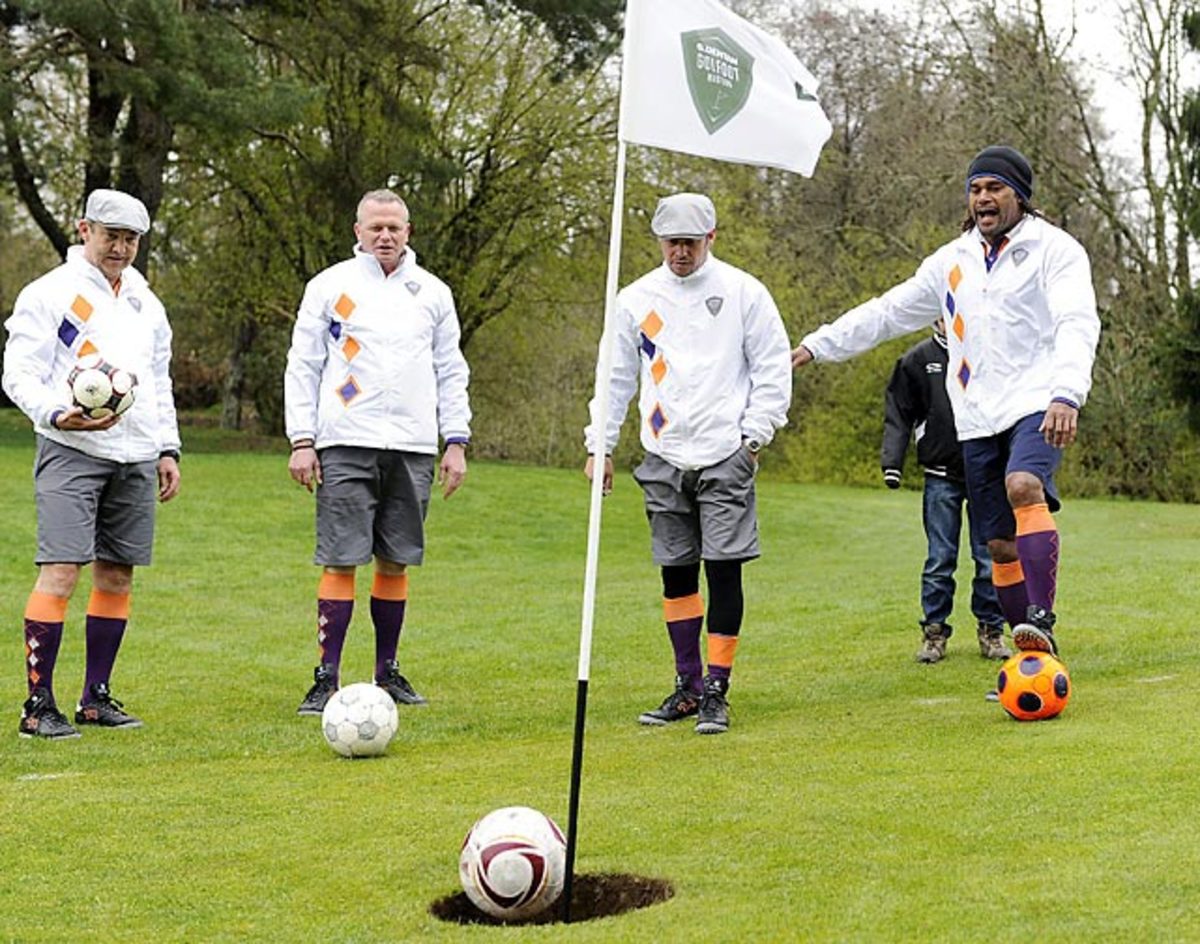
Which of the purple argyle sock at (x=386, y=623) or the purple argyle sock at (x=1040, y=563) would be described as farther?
the purple argyle sock at (x=386, y=623)

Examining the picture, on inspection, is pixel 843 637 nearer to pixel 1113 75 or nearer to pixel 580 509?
pixel 580 509

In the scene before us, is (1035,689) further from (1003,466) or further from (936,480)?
(936,480)

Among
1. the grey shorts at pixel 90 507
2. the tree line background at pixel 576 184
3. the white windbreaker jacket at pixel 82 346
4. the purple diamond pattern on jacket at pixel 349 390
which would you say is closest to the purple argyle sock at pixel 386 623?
the purple diamond pattern on jacket at pixel 349 390

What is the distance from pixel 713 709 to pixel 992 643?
265 centimetres

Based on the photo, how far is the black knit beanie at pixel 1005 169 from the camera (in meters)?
7.10

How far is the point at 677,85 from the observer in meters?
5.91

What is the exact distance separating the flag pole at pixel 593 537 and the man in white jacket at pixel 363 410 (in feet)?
6.23

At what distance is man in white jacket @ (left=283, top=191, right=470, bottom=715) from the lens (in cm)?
809

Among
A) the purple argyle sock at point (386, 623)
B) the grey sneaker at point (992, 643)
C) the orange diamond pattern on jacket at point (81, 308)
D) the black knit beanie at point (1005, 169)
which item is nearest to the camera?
the black knit beanie at point (1005, 169)

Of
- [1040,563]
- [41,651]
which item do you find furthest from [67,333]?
[1040,563]

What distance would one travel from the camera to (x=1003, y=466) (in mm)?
7367

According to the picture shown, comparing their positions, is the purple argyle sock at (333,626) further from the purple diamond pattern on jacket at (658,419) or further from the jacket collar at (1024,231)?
the jacket collar at (1024,231)

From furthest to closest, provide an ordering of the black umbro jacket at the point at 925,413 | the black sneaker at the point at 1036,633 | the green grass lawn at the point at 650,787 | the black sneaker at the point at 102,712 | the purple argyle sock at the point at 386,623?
the black umbro jacket at the point at 925,413 < the purple argyle sock at the point at 386,623 < the black sneaker at the point at 102,712 < the black sneaker at the point at 1036,633 < the green grass lawn at the point at 650,787

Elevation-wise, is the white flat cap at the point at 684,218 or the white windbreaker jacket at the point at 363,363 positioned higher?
the white flat cap at the point at 684,218
